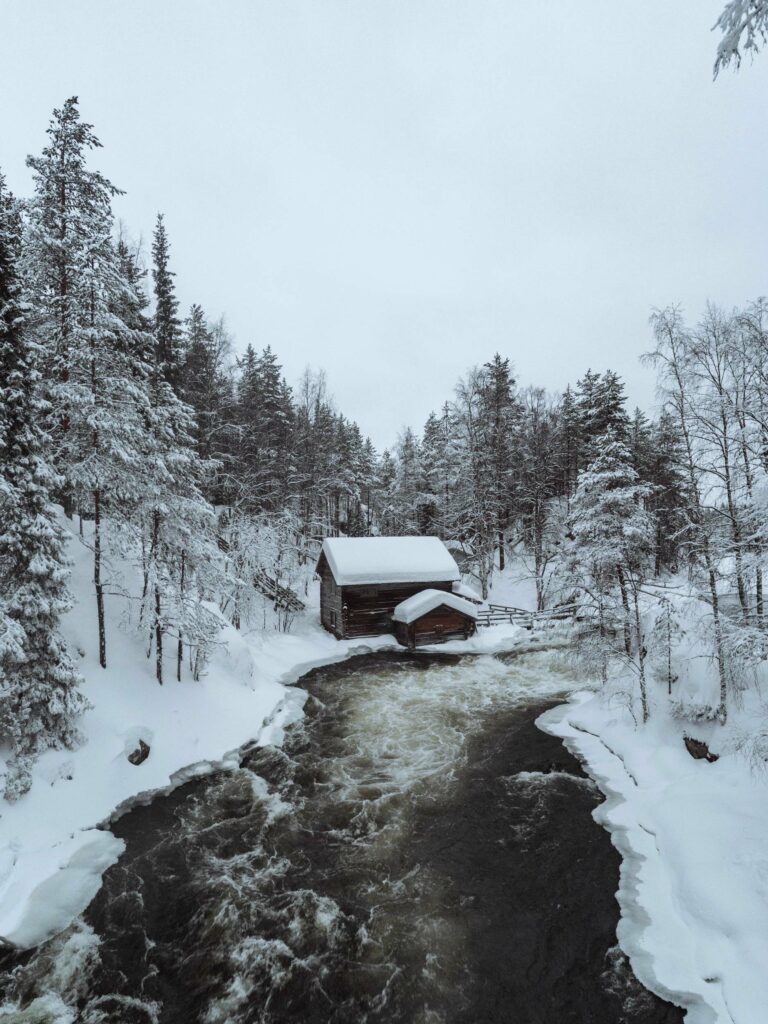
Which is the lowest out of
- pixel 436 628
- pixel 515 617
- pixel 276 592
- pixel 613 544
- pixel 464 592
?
pixel 515 617

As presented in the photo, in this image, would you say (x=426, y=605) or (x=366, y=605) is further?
(x=366, y=605)

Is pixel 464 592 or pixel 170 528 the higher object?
pixel 170 528

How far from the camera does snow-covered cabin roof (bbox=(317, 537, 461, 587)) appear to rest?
28.8 metres

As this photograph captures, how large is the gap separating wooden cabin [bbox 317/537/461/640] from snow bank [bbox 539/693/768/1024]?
16.2 metres

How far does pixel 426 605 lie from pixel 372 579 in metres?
3.55

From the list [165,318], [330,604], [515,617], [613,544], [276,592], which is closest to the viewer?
[613,544]

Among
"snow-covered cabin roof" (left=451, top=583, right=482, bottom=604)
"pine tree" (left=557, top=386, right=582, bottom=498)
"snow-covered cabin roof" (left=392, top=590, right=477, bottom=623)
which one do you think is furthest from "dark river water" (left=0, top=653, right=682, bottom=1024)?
"pine tree" (left=557, top=386, right=582, bottom=498)

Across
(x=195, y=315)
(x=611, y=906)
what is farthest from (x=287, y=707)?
(x=195, y=315)

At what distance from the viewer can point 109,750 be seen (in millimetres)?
12398

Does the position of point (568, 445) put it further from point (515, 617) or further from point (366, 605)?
point (366, 605)

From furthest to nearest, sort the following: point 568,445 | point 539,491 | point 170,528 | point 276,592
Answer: point 568,445
point 539,491
point 276,592
point 170,528

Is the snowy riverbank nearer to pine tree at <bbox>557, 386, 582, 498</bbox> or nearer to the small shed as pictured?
the small shed

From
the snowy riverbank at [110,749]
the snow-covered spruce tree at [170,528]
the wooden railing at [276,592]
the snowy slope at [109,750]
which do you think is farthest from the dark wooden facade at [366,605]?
the snow-covered spruce tree at [170,528]

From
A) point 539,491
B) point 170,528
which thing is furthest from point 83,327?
point 539,491
